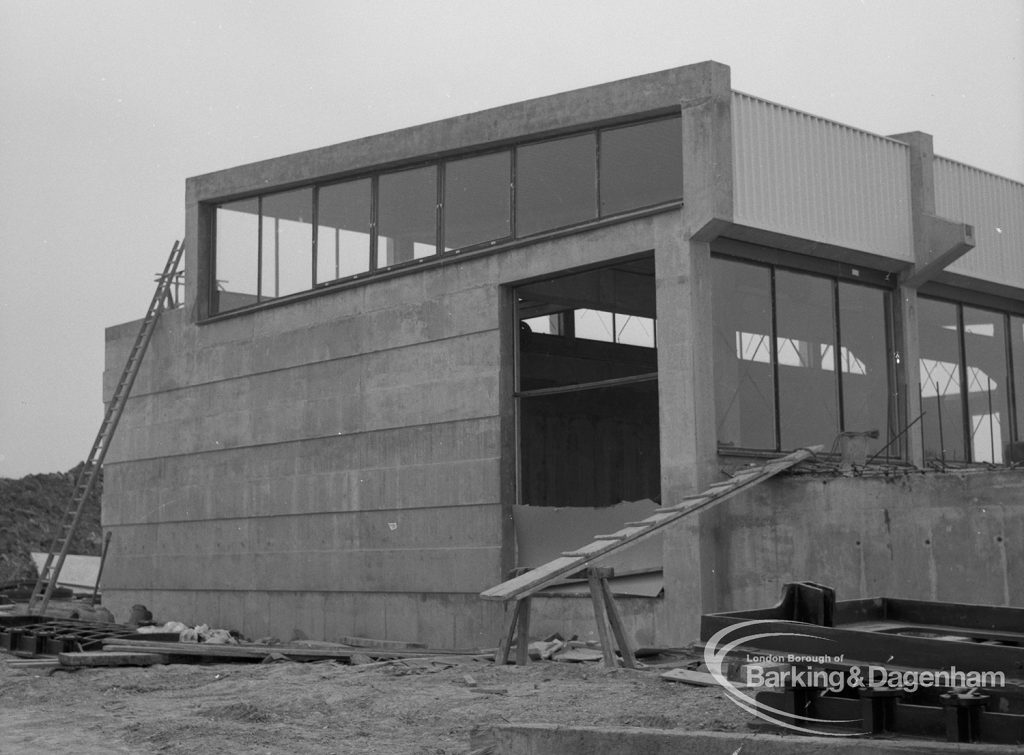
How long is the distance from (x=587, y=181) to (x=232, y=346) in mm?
9122

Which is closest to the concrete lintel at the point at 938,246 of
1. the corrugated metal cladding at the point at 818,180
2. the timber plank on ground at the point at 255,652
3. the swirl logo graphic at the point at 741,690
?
the corrugated metal cladding at the point at 818,180

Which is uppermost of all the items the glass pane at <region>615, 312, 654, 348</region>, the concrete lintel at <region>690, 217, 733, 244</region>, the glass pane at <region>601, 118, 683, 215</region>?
the glass pane at <region>601, 118, 683, 215</region>

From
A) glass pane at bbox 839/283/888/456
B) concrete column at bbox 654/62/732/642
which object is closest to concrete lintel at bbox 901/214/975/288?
glass pane at bbox 839/283/888/456

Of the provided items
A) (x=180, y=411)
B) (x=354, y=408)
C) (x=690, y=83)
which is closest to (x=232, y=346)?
(x=180, y=411)

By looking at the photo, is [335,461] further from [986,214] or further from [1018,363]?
[1018,363]

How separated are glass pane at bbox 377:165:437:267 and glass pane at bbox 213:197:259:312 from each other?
3.63 m

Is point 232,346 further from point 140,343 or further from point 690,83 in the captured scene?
point 690,83

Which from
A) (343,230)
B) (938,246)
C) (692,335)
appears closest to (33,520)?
(343,230)

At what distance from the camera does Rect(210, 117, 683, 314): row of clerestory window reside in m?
19.3

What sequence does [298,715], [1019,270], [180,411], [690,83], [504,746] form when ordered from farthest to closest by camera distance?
[180,411], [1019,270], [690,83], [298,715], [504,746]

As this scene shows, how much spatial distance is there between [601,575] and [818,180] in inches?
333

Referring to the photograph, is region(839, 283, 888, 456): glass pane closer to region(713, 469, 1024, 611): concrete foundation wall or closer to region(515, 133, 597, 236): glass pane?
region(713, 469, 1024, 611): concrete foundation wall

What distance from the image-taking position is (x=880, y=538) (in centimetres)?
1608

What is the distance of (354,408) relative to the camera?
74.8ft
